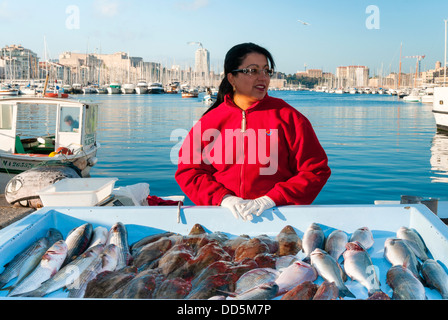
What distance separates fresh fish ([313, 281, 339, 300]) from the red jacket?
3.39ft

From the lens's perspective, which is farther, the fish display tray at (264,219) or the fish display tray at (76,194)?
the fish display tray at (76,194)

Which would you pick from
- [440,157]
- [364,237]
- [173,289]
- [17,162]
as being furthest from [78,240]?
[440,157]

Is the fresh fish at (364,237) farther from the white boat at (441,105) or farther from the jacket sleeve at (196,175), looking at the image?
the white boat at (441,105)

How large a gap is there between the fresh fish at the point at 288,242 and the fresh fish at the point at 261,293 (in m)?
0.43

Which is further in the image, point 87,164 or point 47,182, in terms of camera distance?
point 87,164

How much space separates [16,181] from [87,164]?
6.40 metres

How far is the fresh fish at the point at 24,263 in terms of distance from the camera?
7.86ft

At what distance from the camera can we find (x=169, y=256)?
256cm

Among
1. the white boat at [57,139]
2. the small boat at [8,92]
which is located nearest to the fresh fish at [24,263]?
the white boat at [57,139]

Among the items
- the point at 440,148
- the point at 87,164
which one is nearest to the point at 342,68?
the point at 440,148

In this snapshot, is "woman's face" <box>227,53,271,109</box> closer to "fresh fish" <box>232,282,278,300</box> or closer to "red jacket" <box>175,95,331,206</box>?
"red jacket" <box>175,95,331,206</box>

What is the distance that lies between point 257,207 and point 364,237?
0.69m

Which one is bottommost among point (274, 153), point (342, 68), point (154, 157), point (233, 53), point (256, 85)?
point (154, 157)
